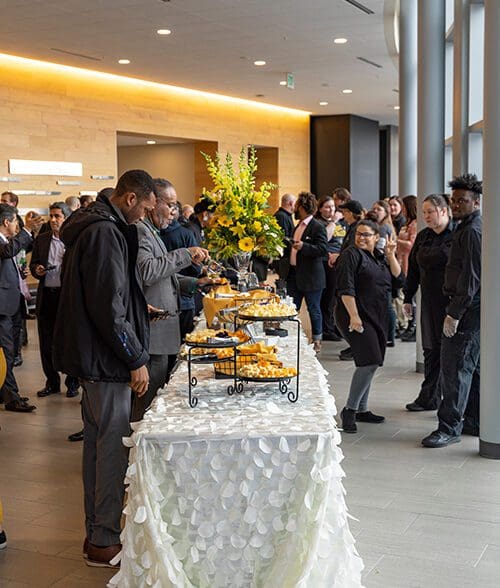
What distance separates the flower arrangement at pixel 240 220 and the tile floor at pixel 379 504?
1.49m

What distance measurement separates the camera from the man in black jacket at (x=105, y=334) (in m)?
3.46

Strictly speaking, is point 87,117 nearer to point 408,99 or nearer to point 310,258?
point 408,99

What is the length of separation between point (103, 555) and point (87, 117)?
41.2ft

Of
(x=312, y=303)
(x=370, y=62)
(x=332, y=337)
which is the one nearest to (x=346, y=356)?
(x=312, y=303)

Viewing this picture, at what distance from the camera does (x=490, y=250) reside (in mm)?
5277

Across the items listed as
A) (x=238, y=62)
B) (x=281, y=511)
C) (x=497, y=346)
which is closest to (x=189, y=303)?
(x=497, y=346)

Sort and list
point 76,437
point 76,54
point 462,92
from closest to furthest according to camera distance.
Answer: point 76,437
point 462,92
point 76,54

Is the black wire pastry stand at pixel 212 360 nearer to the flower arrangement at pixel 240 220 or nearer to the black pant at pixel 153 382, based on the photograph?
the black pant at pixel 153 382

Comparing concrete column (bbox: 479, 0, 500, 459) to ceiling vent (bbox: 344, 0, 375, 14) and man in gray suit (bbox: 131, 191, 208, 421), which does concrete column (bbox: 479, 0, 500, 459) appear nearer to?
man in gray suit (bbox: 131, 191, 208, 421)

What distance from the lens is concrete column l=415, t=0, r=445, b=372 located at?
27.4 feet

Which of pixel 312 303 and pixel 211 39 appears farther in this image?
pixel 211 39

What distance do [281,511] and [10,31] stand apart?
10088 mm

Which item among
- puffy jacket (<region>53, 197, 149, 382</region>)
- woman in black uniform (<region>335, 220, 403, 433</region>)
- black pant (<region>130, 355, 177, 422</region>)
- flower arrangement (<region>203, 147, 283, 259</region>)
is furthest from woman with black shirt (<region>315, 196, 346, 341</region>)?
puffy jacket (<region>53, 197, 149, 382</region>)

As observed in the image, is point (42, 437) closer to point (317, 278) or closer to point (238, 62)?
point (317, 278)
